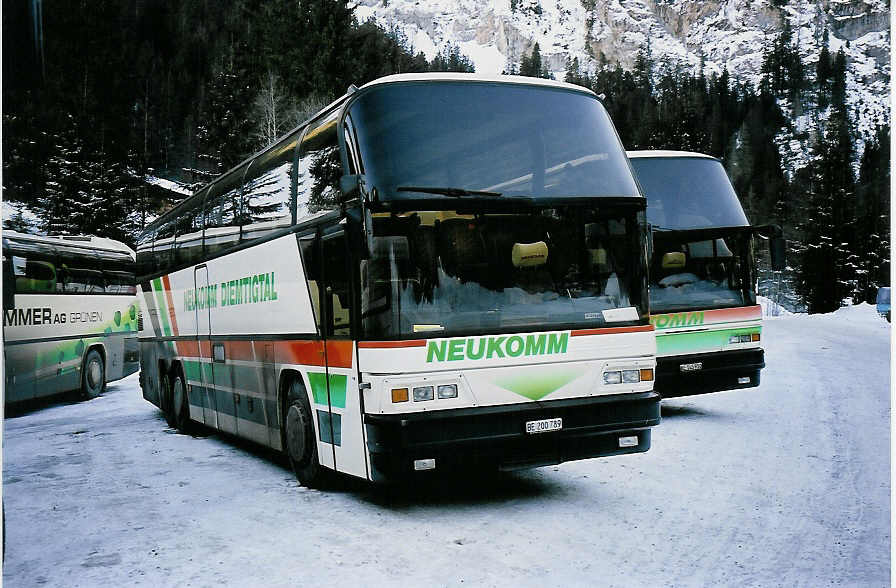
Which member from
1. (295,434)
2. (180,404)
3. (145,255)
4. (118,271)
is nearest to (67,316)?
(118,271)

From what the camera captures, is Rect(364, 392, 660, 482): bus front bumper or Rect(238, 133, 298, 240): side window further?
Rect(238, 133, 298, 240): side window

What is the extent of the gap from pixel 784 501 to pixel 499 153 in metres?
3.54

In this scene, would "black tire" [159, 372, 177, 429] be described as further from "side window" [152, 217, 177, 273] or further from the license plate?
the license plate

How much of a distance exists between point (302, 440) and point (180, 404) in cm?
570

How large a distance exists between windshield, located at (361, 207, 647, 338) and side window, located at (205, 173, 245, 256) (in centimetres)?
412

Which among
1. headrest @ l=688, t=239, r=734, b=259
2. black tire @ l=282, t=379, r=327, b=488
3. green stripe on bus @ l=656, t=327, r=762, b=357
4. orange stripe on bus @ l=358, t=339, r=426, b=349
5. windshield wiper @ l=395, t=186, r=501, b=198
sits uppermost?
windshield wiper @ l=395, t=186, r=501, b=198

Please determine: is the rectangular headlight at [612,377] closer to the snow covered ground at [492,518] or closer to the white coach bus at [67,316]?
the snow covered ground at [492,518]

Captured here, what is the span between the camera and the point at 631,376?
749 cm

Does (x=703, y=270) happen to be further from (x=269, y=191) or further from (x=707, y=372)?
(x=269, y=191)

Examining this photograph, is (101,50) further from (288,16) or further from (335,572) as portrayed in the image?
(335,572)

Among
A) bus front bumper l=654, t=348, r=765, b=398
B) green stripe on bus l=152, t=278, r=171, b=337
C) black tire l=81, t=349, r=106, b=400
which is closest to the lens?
bus front bumper l=654, t=348, r=765, b=398

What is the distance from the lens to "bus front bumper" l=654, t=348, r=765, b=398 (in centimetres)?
1216

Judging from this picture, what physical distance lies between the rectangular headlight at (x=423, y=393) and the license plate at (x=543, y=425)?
82 centimetres

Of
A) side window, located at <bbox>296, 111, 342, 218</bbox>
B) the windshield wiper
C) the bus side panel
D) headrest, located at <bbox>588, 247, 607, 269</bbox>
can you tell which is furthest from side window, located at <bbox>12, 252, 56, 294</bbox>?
headrest, located at <bbox>588, 247, 607, 269</bbox>
